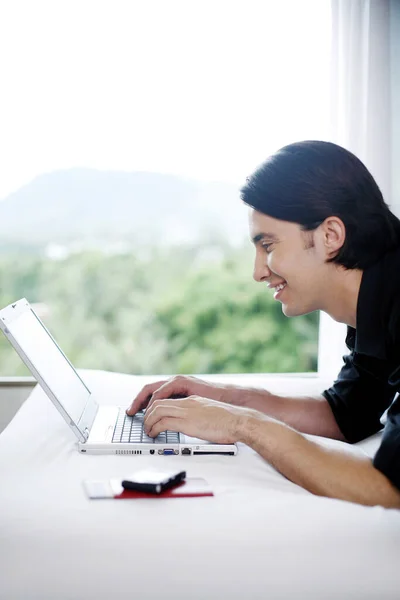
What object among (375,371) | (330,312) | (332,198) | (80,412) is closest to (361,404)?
(375,371)

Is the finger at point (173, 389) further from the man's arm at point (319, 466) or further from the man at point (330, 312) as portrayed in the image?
the man's arm at point (319, 466)

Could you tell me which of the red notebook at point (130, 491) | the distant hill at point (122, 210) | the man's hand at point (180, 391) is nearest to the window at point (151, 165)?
the distant hill at point (122, 210)

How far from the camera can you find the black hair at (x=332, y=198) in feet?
5.06

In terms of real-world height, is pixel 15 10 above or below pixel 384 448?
above

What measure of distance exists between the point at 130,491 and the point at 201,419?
23 cm

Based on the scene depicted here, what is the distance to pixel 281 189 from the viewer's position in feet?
5.13

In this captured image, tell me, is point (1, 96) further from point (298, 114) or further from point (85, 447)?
point (85, 447)

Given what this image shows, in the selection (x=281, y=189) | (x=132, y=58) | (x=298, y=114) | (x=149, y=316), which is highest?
(x=132, y=58)

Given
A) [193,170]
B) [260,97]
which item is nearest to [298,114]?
[260,97]

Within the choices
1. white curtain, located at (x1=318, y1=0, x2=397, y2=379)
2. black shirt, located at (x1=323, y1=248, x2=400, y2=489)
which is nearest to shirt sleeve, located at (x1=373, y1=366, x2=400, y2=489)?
black shirt, located at (x1=323, y1=248, x2=400, y2=489)

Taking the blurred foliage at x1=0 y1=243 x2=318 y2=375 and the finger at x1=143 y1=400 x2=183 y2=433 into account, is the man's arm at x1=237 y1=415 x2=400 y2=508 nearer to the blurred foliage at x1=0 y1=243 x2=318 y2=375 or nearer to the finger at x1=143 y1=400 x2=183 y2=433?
the finger at x1=143 y1=400 x2=183 y2=433

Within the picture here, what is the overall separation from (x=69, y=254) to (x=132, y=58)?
981 millimetres

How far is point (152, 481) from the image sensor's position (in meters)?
1.23

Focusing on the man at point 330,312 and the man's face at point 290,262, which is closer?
the man at point 330,312
